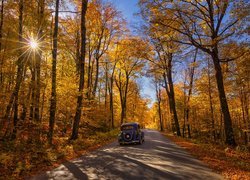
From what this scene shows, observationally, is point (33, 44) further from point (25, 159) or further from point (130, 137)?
point (130, 137)

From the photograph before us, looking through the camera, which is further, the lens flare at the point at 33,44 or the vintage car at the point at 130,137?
the vintage car at the point at 130,137

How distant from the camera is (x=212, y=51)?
14117mm

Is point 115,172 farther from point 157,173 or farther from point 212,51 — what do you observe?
point 212,51

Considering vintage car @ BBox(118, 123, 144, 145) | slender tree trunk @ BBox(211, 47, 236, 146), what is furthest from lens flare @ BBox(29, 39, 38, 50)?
slender tree trunk @ BBox(211, 47, 236, 146)

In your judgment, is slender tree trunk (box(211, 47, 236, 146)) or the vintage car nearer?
slender tree trunk (box(211, 47, 236, 146))

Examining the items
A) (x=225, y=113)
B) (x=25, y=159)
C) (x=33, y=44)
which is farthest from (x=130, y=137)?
(x=33, y=44)

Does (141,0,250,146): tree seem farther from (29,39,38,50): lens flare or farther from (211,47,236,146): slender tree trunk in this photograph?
(29,39,38,50): lens flare

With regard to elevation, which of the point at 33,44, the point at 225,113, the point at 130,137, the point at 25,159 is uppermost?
the point at 33,44

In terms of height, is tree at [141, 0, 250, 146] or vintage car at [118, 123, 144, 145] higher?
tree at [141, 0, 250, 146]

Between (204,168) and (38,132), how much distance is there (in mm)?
10616

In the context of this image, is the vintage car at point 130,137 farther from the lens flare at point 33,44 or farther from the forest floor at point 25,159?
the lens flare at point 33,44

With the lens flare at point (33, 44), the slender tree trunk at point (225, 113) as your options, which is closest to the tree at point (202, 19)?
the slender tree trunk at point (225, 113)

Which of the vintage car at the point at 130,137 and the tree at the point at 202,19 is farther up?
the tree at the point at 202,19

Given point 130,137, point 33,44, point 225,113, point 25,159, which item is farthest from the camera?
point 130,137
